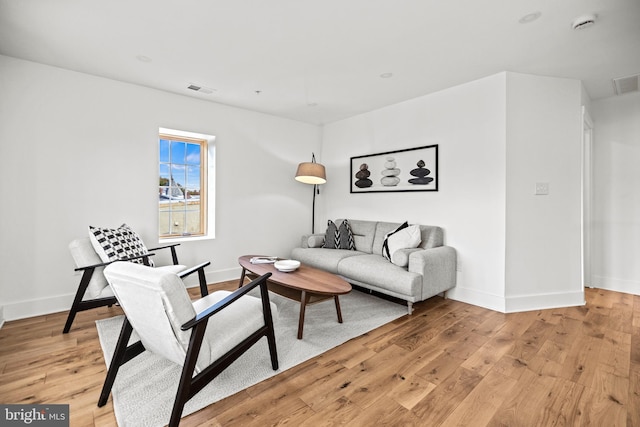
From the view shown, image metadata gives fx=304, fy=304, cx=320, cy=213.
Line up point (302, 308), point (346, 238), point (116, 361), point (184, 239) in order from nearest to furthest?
point (116, 361) → point (302, 308) → point (184, 239) → point (346, 238)

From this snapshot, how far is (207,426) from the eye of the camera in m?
1.57

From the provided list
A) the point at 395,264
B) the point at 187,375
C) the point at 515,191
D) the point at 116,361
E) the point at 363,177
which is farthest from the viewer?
the point at 363,177

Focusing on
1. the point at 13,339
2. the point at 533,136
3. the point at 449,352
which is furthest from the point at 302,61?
the point at 13,339

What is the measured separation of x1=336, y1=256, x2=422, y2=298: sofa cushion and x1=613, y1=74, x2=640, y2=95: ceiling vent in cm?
318

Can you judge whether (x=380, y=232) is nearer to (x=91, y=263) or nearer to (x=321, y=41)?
(x=321, y=41)

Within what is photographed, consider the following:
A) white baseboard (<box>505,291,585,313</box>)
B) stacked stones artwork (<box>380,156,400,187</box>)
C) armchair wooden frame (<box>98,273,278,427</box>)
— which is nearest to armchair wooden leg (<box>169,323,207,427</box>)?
armchair wooden frame (<box>98,273,278,427</box>)

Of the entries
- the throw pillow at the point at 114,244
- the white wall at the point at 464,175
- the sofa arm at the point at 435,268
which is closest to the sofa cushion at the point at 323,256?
the white wall at the point at 464,175

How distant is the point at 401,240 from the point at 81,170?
12.0ft

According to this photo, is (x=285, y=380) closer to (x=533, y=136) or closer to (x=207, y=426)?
A: (x=207, y=426)

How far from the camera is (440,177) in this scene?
12.5 ft

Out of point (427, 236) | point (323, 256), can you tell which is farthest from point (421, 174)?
point (323, 256)

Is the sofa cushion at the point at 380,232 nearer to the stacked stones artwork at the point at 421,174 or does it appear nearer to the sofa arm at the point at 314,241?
the stacked stones artwork at the point at 421,174

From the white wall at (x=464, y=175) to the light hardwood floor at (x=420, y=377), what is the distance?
0.68 metres

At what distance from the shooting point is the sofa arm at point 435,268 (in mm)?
3129
